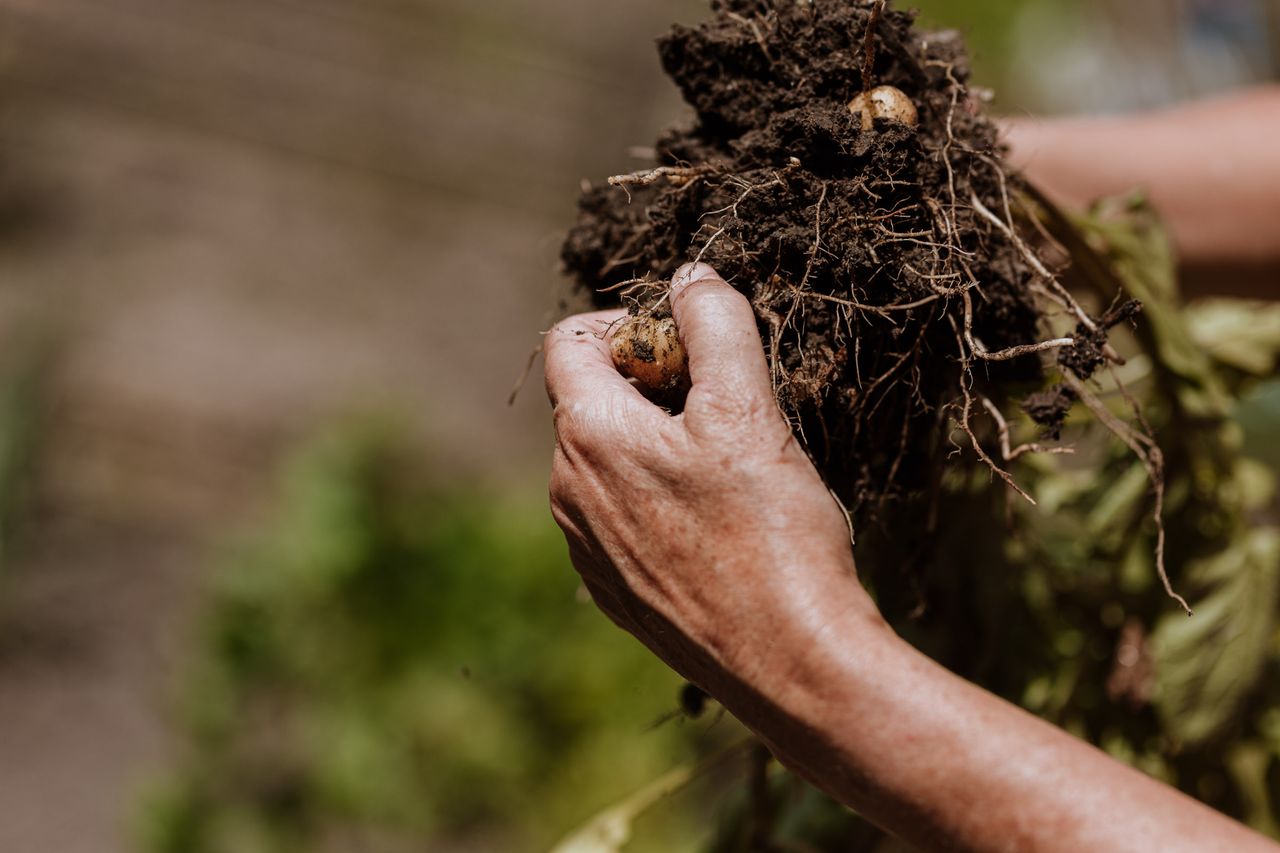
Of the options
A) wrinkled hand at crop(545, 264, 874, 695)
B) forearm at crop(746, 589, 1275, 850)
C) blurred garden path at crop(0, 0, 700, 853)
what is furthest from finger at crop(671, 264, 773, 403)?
blurred garden path at crop(0, 0, 700, 853)

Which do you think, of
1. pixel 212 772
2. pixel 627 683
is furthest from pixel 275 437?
pixel 627 683

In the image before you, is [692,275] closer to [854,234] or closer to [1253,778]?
[854,234]

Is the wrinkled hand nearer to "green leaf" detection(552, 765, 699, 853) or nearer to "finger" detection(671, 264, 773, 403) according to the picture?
"finger" detection(671, 264, 773, 403)

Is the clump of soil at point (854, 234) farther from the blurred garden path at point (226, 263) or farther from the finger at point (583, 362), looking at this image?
the blurred garden path at point (226, 263)

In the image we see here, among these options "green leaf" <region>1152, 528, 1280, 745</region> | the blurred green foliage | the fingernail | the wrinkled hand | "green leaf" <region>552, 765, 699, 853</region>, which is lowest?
the blurred green foliage

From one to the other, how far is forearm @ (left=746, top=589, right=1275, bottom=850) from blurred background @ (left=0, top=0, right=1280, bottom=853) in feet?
1.93

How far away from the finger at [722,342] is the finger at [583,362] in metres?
0.08

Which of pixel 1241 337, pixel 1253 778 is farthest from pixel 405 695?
pixel 1241 337

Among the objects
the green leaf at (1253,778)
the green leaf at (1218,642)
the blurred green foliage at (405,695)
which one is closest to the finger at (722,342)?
the green leaf at (1218,642)

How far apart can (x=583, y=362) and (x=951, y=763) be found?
52cm

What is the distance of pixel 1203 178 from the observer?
1.96 m

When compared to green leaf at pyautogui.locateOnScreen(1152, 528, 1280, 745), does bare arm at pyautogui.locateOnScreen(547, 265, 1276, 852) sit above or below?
above

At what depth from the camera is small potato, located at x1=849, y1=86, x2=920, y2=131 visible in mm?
1117

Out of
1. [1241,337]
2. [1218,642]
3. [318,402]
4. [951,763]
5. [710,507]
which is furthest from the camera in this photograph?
[318,402]
